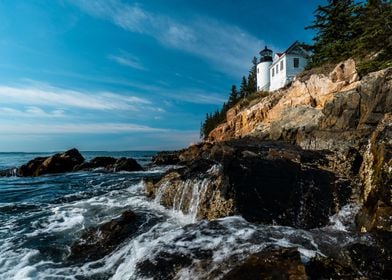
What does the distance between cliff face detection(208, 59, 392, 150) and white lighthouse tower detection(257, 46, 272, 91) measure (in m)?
23.5

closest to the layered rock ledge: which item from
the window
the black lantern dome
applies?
the window

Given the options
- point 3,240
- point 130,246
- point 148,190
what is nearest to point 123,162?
point 148,190

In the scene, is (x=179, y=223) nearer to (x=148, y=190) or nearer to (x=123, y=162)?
(x=148, y=190)

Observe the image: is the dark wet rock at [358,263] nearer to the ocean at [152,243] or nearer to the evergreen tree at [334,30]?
the ocean at [152,243]

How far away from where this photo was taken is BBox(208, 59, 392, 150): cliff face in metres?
16.2

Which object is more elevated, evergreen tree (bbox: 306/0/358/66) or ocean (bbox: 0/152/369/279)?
evergreen tree (bbox: 306/0/358/66)

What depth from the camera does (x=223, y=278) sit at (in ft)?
15.1

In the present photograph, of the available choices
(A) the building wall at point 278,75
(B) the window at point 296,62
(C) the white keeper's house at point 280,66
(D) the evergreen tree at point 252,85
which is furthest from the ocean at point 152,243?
(D) the evergreen tree at point 252,85

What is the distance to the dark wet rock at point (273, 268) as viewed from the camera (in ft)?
14.0

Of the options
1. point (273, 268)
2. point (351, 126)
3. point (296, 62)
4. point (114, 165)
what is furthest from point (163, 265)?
point (296, 62)

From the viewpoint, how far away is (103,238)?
345 inches

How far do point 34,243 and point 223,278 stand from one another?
7034 millimetres

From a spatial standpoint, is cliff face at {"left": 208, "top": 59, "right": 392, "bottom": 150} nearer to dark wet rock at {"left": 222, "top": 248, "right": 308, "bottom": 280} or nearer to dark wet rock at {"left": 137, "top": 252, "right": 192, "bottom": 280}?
dark wet rock at {"left": 222, "top": 248, "right": 308, "bottom": 280}

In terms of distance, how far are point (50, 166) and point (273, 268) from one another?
1268 inches
